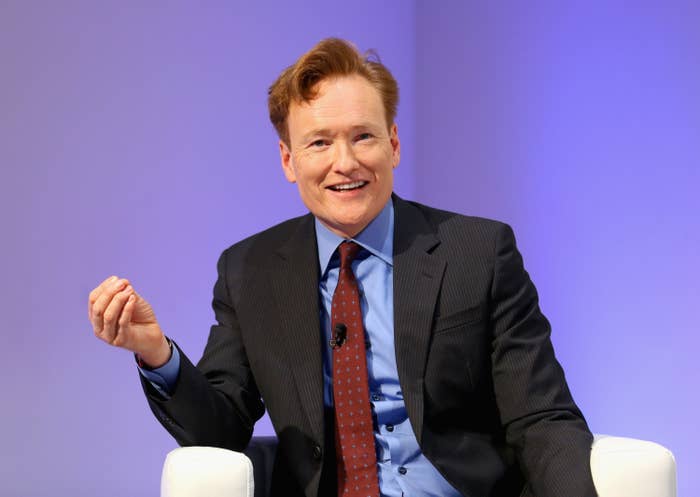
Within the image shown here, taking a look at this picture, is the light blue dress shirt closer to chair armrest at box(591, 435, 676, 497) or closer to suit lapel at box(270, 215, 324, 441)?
suit lapel at box(270, 215, 324, 441)

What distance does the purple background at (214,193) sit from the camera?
3.11m

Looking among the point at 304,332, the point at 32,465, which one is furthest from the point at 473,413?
the point at 32,465

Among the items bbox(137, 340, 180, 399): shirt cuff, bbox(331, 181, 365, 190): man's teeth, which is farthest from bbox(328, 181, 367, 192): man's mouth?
bbox(137, 340, 180, 399): shirt cuff

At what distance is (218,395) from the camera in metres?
2.11

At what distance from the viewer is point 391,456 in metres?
2.04

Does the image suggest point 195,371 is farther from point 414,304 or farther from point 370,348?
point 414,304

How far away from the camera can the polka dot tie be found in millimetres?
2018

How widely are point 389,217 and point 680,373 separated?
1329 millimetres

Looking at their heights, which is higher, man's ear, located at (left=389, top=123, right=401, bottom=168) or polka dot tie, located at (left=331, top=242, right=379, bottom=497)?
man's ear, located at (left=389, top=123, right=401, bottom=168)

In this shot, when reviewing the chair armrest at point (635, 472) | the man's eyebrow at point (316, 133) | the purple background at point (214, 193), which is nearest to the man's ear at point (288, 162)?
the man's eyebrow at point (316, 133)

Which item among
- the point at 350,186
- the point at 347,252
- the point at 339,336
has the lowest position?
the point at 339,336

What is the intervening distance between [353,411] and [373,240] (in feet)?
1.24

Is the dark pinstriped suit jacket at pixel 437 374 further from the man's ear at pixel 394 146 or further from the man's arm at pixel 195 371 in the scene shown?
the man's ear at pixel 394 146

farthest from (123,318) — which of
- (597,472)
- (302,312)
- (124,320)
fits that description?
(597,472)
